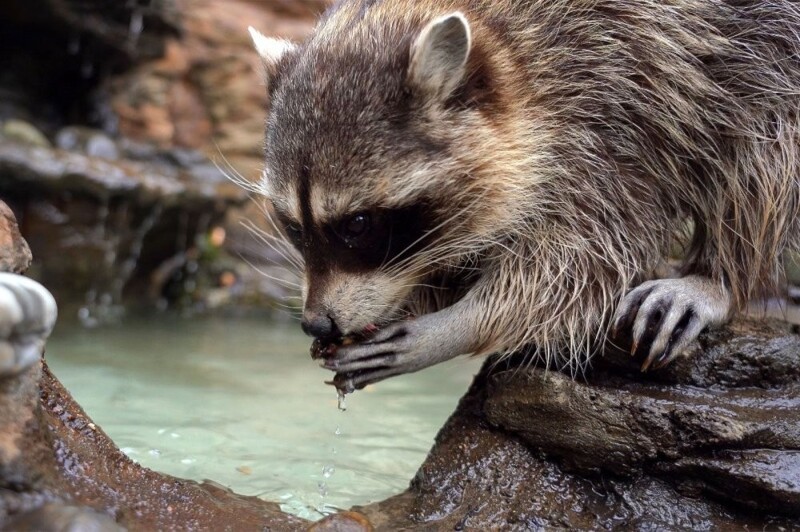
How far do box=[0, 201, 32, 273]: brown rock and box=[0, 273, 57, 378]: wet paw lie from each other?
43 cm

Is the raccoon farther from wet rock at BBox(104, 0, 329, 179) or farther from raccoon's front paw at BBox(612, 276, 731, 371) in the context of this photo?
wet rock at BBox(104, 0, 329, 179)

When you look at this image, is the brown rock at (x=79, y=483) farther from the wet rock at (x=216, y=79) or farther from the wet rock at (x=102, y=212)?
the wet rock at (x=216, y=79)

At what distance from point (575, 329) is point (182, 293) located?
779 centimetres

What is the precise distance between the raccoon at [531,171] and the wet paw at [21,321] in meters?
1.34

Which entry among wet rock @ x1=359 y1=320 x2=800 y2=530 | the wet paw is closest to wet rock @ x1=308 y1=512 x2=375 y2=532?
wet rock @ x1=359 y1=320 x2=800 y2=530

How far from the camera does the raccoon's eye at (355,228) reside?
3.49 meters

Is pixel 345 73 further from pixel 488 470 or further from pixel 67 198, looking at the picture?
pixel 67 198

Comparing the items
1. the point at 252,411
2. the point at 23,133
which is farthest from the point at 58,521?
the point at 23,133

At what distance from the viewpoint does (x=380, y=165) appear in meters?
3.46

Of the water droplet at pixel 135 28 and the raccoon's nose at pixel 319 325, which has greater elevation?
the water droplet at pixel 135 28

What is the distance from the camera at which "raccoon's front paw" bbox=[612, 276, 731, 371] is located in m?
3.65

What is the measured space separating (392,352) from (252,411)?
2.42m

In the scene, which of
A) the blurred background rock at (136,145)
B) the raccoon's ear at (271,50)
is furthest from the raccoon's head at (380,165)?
the blurred background rock at (136,145)

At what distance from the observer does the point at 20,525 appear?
2266 millimetres
